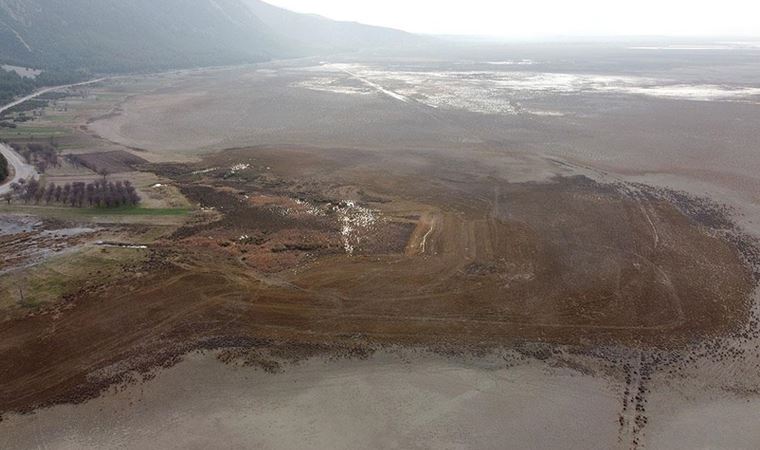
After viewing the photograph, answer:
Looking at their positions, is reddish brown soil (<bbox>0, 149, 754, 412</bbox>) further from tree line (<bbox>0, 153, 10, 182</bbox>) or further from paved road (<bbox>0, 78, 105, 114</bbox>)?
paved road (<bbox>0, 78, 105, 114</bbox>)

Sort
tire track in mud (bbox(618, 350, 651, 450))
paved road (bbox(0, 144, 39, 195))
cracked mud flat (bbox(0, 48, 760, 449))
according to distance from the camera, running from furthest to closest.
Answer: paved road (bbox(0, 144, 39, 195)) < cracked mud flat (bbox(0, 48, 760, 449)) < tire track in mud (bbox(618, 350, 651, 450))

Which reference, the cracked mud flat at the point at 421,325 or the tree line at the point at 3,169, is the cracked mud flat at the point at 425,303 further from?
the tree line at the point at 3,169

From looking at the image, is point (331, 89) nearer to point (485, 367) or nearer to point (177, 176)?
point (177, 176)

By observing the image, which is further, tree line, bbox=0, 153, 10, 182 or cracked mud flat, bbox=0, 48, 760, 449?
tree line, bbox=0, 153, 10, 182

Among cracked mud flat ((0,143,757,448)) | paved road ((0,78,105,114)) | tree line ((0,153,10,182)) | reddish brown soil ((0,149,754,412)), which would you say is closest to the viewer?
cracked mud flat ((0,143,757,448))

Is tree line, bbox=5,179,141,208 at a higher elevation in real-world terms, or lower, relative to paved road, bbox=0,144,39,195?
lower

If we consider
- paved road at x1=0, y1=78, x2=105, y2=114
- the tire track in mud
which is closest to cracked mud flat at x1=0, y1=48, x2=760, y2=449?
the tire track in mud

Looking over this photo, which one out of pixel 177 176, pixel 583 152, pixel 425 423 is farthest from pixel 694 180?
pixel 177 176

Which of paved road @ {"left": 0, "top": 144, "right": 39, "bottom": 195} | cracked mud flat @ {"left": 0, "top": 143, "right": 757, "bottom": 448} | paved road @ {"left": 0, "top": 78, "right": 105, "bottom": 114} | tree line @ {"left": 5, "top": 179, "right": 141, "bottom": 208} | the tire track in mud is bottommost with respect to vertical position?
the tire track in mud
